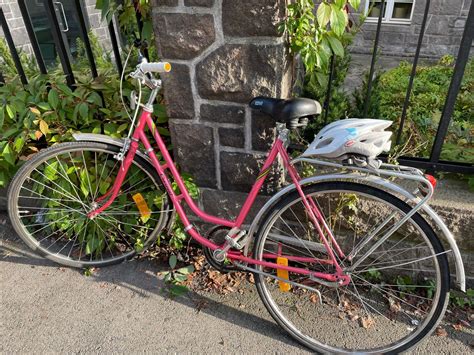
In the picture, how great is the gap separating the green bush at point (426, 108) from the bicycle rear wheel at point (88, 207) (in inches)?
59.6

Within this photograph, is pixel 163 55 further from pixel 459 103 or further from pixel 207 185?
pixel 459 103

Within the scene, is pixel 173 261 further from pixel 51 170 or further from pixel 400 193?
pixel 400 193

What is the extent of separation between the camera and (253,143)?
7.10 feet

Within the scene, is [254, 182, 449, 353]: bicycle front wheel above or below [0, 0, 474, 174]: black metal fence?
below

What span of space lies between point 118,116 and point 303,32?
51.2 inches

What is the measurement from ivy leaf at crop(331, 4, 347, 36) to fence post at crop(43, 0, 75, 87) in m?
1.65

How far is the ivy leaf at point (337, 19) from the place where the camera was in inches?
73.9

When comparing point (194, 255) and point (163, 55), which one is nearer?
point (163, 55)

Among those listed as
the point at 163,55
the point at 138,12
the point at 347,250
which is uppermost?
the point at 138,12

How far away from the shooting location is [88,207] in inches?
101

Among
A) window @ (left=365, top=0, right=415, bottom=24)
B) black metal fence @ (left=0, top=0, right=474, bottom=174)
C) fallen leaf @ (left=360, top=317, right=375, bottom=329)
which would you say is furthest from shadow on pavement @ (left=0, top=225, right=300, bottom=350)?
window @ (left=365, top=0, right=415, bottom=24)

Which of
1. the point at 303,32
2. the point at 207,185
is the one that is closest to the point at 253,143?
the point at 207,185

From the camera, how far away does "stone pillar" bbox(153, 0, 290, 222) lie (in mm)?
1853

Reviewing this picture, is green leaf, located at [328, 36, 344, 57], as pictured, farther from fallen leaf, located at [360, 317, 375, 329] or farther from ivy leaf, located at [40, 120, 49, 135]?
ivy leaf, located at [40, 120, 49, 135]
